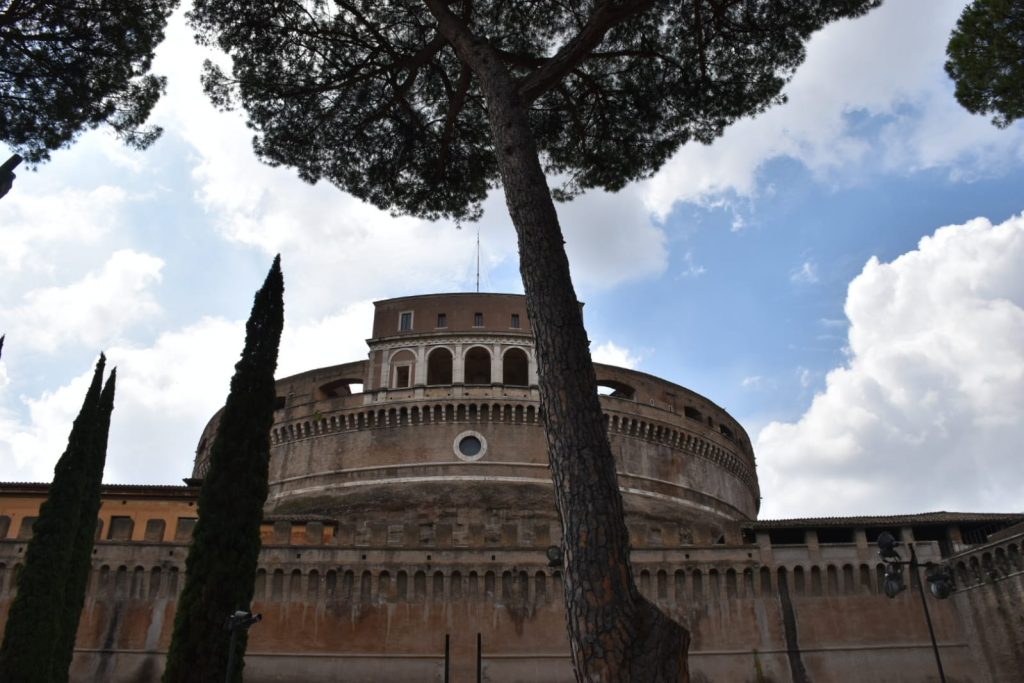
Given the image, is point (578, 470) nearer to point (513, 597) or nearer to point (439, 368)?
point (513, 597)

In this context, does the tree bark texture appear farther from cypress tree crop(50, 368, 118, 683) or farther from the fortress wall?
the fortress wall

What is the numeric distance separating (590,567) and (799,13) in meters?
9.04

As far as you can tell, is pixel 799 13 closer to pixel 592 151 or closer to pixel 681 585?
pixel 592 151

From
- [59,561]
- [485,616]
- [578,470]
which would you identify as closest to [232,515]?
[59,561]

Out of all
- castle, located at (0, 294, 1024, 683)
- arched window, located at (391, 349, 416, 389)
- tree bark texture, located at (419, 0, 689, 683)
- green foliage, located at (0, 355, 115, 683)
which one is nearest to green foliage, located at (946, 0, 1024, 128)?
tree bark texture, located at (419, 0, 689, 683)

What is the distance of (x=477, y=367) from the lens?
31469mm

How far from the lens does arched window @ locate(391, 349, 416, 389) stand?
97.2 feet

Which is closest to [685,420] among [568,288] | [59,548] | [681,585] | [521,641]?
[681,585]

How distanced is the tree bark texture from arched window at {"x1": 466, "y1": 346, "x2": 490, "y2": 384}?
22.0 meters

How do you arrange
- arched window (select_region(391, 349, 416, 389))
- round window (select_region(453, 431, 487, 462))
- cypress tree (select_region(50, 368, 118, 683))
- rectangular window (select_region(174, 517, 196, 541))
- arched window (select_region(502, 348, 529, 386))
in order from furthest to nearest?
arched window (select_region(502, 348, 529, 386))
arched window (select_region(391, 349, 416, 389))
round window (select_region(453, 431, 487, 462))
rectangular window (select_region(174, 517, 196, 541))
cypress tree (select_region(50, 368, 118, 683))

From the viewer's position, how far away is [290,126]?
12977 mm

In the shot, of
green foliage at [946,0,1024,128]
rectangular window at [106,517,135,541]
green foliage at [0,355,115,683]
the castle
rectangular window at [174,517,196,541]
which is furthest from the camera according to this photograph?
rectangular window at [174,517,196,541]

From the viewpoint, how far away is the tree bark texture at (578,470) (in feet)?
17.6

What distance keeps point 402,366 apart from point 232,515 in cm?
1699
